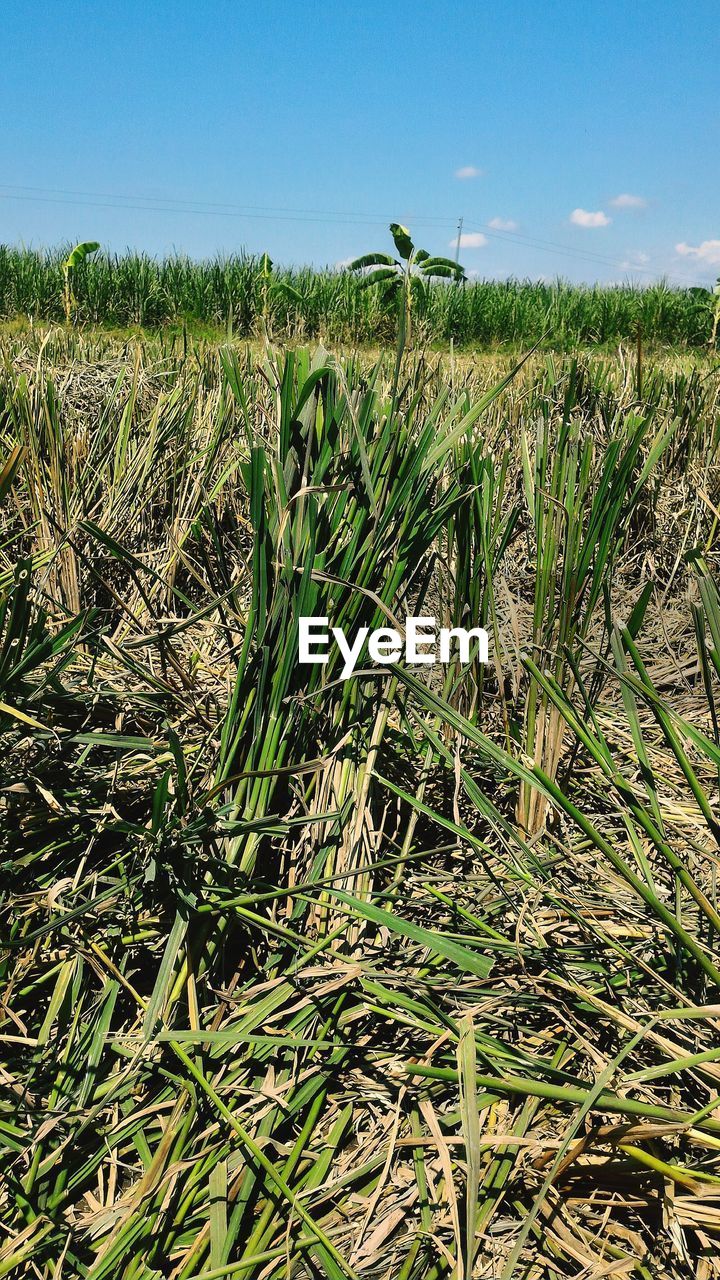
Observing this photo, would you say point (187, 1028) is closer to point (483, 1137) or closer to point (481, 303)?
point (483, 1137)

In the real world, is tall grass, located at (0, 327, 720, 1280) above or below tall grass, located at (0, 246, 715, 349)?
below

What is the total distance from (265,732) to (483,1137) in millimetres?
533

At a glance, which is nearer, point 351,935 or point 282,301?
point 351,935

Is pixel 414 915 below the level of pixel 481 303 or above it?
below

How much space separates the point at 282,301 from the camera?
12.5 metres

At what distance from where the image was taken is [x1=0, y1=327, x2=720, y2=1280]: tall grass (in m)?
0.91

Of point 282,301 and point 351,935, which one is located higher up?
point 282,301

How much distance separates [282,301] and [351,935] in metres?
12.6

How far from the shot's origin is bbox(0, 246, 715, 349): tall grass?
12523 mm

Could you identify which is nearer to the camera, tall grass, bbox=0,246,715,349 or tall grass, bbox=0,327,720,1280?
tall grass, bbox=0,327,720,1280

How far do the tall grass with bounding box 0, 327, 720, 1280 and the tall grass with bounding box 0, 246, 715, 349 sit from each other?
1117 cm

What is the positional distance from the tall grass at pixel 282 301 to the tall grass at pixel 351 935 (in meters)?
11.2

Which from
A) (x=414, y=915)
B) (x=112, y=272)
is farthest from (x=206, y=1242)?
(x=112, y=272)

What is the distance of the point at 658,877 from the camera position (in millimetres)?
1305
